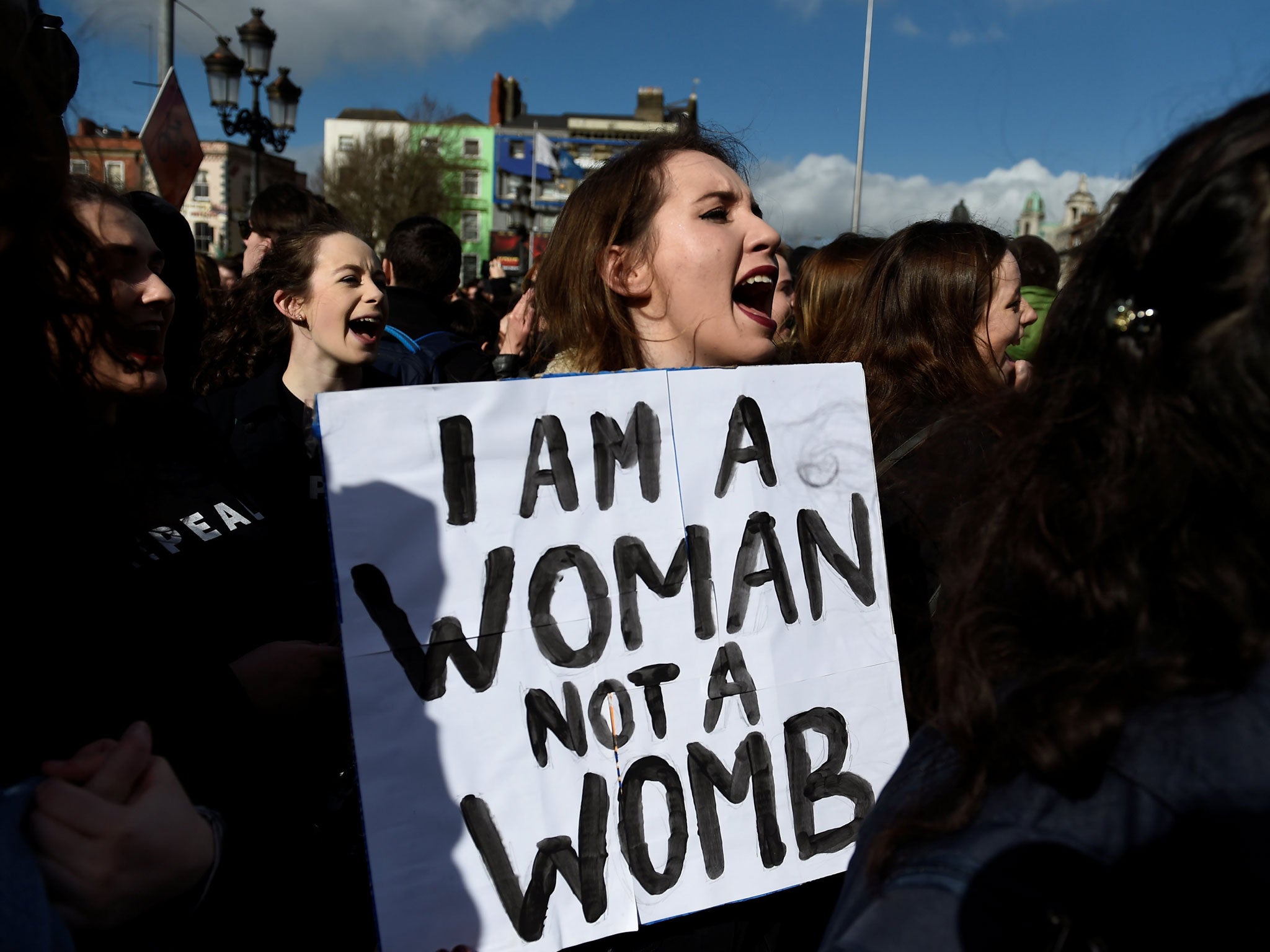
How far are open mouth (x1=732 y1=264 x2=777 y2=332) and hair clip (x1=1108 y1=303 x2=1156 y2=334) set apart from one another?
108 centimetres

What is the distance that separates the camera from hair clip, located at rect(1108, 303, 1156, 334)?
2.55 feet

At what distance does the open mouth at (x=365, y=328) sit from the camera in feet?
9.61

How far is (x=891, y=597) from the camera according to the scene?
176cm

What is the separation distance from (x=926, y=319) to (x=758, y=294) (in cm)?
48

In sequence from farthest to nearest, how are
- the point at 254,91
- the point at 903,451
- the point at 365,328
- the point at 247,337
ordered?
the point at 254,91, the point at 247,337, the point at 365,328, the point at 903,451

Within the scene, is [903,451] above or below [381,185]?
below

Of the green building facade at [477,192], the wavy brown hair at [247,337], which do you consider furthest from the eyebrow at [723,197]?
the green building facade at [477,192]

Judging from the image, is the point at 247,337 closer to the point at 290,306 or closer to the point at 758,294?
the point at 290,306

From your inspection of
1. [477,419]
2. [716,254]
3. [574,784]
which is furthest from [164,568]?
[716,254]

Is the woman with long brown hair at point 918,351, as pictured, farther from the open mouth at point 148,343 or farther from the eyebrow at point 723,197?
the open mouth at point 148,343

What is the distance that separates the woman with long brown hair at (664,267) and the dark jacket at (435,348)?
211cm

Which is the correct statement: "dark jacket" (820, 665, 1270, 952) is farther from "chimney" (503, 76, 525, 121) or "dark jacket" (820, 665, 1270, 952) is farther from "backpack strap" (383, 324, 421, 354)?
"chimney" (503, 76, 525, 121)

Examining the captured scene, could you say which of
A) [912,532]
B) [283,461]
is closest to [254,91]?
[283,461]

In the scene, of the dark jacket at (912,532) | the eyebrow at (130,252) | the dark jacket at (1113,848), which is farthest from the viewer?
the eyebrow at (130,252)
